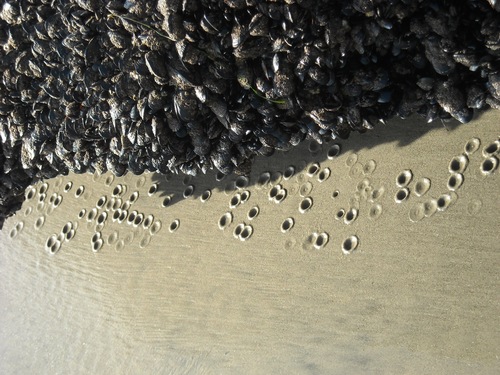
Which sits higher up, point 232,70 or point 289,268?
point 232,70

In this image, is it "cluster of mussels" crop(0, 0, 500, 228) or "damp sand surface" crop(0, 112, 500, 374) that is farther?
"damp sand surface" crop(0, 112, 500, 374)

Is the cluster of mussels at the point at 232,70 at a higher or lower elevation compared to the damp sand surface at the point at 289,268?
higher

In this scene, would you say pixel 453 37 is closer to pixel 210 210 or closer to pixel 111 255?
pixel 210 210

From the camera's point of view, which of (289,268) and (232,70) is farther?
(289,268)

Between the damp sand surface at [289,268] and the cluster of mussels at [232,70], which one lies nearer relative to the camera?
the cluster of mussels at [232,70]
